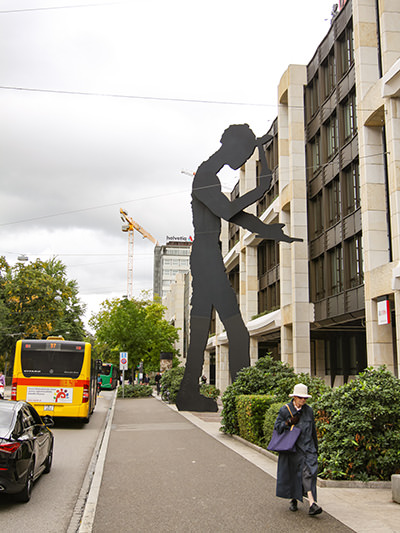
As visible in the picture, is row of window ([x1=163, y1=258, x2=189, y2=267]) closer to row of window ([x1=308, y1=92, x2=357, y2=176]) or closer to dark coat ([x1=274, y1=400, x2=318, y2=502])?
row of window ([x1=308, y1=92, x2=357, y2=176])

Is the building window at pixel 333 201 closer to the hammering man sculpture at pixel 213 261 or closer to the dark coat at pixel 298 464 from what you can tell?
the hammering man sculpture at pixel 213 261

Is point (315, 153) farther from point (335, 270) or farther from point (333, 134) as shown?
point (335, 270)

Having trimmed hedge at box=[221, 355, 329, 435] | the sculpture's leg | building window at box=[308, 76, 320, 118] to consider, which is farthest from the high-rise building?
trimmed hedge at box=[221, 355, 329, 435]

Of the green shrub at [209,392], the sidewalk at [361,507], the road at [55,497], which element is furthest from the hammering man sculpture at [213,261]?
the sidewalk at [361,507]

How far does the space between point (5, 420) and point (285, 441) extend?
4056mm

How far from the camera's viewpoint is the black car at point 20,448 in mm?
7750

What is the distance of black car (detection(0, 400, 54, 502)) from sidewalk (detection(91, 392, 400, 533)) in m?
1.07

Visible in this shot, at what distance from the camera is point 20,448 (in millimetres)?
8047

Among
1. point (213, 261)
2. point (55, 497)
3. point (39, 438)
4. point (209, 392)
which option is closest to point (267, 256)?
point (209, 392)

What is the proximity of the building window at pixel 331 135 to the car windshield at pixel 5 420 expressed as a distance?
892 inches

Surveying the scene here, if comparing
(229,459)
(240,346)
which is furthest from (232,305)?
(229,459)

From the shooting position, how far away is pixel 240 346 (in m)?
21.7

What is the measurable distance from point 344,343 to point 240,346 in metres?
13.1

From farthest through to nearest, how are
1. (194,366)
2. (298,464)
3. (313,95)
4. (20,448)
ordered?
1. (313,95)
2. (194,366)
3. (20,448)
4. (298,464)
